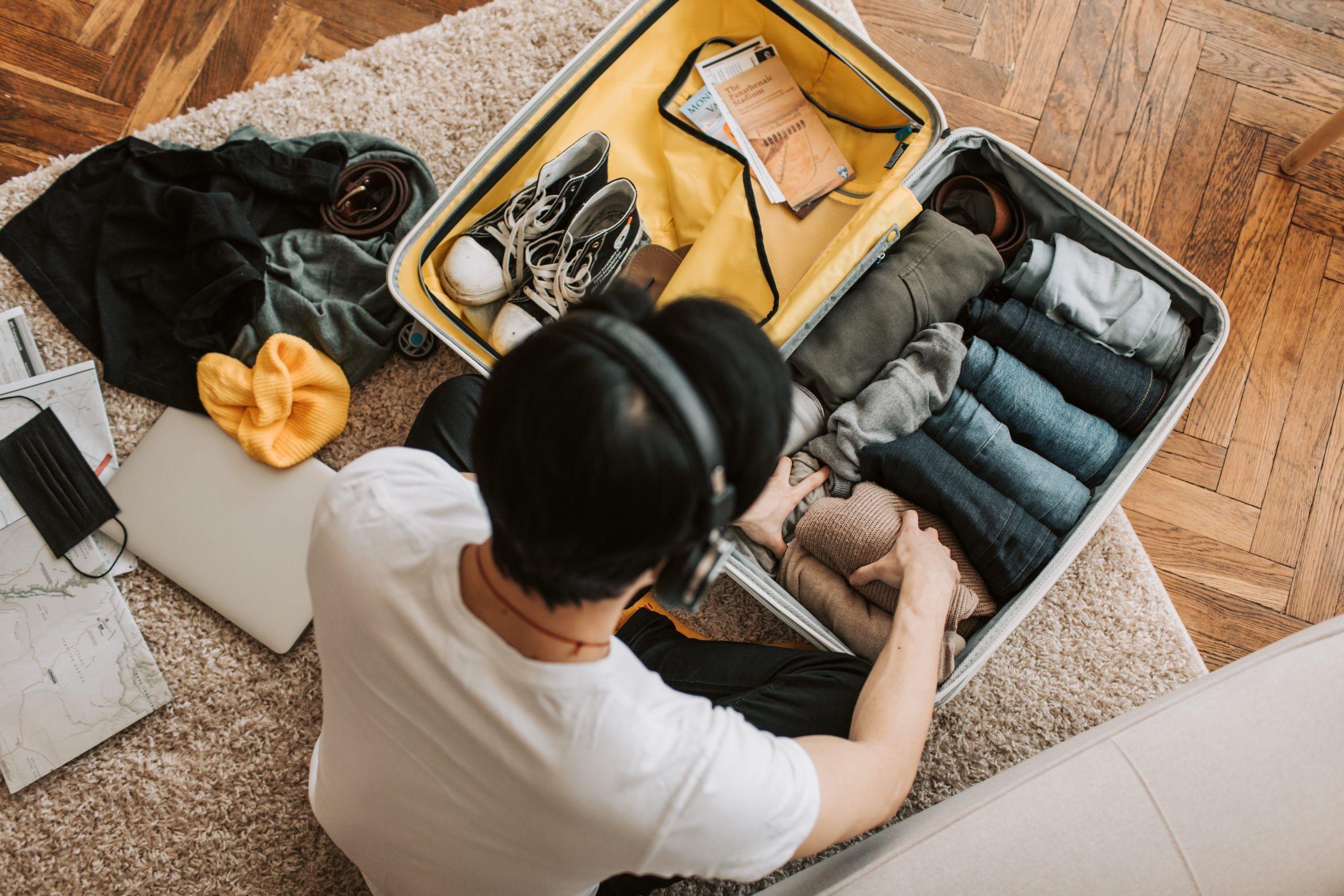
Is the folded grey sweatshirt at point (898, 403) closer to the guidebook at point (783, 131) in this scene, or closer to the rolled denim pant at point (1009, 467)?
the rolled denim pant at point (1009, 467)

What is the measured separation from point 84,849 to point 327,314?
0.85m

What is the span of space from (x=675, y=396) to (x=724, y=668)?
1.99 feet

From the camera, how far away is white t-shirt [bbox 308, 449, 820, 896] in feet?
1.79

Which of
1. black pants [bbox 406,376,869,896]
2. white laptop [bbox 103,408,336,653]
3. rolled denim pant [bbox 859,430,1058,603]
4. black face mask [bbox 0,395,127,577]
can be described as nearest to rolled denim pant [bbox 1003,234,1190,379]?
rolled denim pant [bbox 859,430,1058,603]

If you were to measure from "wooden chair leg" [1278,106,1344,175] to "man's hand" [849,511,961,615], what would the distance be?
36.6 inches

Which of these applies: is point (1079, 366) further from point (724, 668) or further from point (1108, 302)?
point (724, 668)

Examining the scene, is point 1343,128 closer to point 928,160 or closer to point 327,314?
point 928,160

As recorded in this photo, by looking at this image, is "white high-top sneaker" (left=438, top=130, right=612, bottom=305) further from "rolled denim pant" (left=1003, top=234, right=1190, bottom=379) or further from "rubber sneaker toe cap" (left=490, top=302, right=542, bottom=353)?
"rolled denim pant" (left=1003, top=234, right=1190, bottom=379)

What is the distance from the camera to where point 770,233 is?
45.8 inches

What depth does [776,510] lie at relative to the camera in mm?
1025

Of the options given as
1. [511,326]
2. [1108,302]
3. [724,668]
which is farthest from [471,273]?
[1108,302]

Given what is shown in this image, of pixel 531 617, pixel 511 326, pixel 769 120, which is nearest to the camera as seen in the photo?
pixel 531 617

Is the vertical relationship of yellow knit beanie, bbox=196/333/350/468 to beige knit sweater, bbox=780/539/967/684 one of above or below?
below

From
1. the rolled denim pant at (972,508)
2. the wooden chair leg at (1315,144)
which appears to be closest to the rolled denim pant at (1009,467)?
the rolled denim pant at (972,508)
